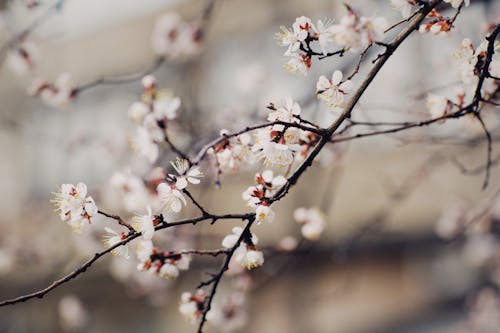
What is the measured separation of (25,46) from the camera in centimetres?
234

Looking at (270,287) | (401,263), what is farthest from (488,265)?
(270,287)

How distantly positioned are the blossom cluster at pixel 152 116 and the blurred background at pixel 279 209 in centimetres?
115

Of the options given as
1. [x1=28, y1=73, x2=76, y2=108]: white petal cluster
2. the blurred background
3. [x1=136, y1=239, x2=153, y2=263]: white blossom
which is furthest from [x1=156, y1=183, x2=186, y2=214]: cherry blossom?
the blurred background

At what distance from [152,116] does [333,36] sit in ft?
2.32

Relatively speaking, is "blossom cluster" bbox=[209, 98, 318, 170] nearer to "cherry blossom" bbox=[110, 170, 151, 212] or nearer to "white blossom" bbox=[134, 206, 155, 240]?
"white blossom" bbox=[134, 206, 155, 240]

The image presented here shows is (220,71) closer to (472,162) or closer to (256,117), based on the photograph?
(472,162)

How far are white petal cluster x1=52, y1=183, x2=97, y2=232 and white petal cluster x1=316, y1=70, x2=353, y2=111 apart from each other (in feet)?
2.29

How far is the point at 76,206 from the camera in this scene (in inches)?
53.8

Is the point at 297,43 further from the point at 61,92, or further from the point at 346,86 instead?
the point at 61,92

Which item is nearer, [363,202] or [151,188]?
[151,188]

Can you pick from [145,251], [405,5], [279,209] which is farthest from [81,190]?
[279,209]

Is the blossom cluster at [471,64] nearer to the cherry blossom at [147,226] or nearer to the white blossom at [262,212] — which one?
the white blossom at [262,212]

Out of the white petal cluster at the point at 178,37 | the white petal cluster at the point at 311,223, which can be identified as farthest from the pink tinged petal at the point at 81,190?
the white petal cluster at the point at 178,37

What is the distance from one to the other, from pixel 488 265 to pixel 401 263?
0.85m
